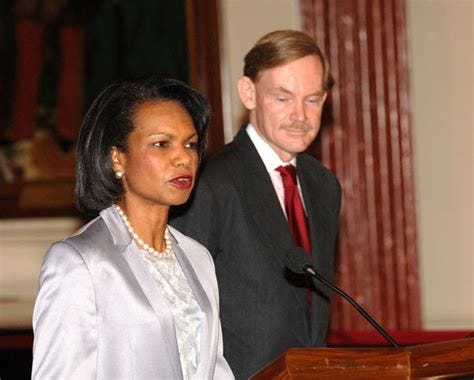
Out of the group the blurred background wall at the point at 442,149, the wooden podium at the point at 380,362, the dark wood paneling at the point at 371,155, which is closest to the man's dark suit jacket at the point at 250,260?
the wooden podium at the point at 380,362

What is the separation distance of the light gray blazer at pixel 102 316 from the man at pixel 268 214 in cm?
55

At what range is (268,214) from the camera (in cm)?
344

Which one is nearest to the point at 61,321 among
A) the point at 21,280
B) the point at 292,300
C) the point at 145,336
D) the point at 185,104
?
the point at 145,336

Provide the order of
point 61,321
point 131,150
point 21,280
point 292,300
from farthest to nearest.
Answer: point 21,280, point 292,300, point 131,150, point 61,321

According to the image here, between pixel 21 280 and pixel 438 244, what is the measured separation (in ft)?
10.2

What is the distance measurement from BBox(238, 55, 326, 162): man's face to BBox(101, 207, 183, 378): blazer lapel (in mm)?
790

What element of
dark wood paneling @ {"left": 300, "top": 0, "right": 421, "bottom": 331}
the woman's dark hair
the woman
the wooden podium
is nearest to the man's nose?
the woman

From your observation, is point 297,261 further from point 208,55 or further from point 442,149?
point 208,55

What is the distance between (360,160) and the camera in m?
6.45

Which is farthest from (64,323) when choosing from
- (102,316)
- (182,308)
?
(182,308)

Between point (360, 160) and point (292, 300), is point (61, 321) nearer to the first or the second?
point (292, 300)

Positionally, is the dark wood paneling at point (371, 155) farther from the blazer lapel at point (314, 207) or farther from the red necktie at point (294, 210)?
the red necktie at point (294, 210)

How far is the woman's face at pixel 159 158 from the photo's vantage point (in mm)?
2740

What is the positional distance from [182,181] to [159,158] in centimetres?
8
